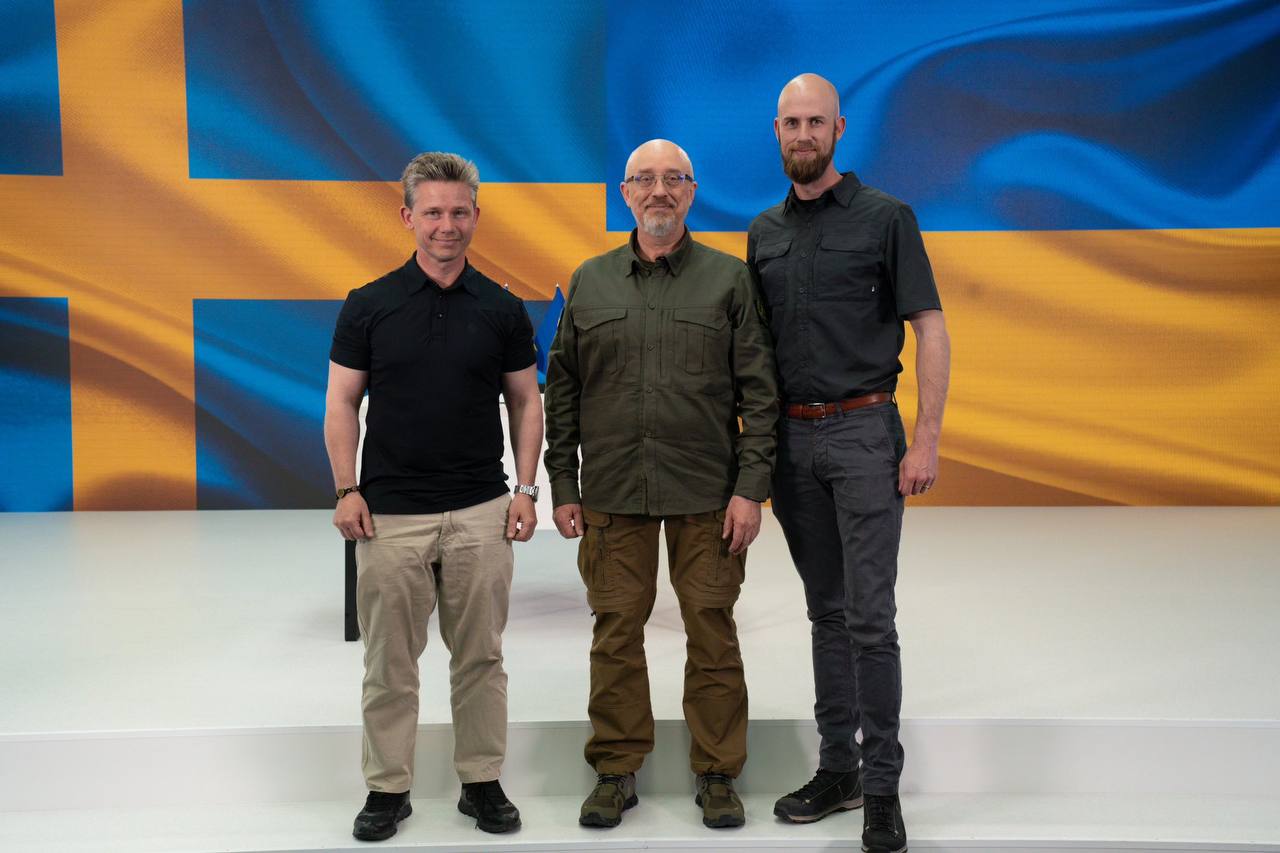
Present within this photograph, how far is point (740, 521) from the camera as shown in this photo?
93.5 inches

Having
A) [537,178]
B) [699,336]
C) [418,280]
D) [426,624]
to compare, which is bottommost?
[426,624]

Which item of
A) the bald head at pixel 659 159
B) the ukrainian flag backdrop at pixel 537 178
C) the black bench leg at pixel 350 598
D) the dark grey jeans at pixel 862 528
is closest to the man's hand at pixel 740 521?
the dark grey jeans at pixel 862 528

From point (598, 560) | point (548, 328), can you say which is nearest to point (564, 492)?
point (598, 560)

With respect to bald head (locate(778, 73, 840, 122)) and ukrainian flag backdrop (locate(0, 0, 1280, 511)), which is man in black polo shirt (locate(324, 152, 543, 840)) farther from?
ukrainian flag backdrop (locate(0, 0, 1280, 511))

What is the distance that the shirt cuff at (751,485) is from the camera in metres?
2.35

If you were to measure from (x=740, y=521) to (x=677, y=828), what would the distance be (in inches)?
26.2

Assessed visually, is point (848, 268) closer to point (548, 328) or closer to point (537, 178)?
point (548, 328)

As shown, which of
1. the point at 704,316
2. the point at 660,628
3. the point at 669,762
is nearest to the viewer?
the point at 704,316

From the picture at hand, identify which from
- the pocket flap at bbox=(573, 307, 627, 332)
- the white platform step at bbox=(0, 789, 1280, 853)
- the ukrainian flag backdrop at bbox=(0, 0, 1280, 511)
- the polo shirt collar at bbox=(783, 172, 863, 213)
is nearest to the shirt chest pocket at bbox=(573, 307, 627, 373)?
the pocket flap at bbox=(573, 307, 627, 332)

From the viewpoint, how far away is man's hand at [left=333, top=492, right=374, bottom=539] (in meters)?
2.34

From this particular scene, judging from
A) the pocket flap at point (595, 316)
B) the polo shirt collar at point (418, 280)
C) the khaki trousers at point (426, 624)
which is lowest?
the khaki trousers at point (426, 624)

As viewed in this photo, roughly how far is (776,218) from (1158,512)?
3.85 meters

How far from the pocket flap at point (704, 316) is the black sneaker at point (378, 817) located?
1156mm

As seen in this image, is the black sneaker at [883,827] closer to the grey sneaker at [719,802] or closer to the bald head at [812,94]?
the grey sneaker at [719,802]
